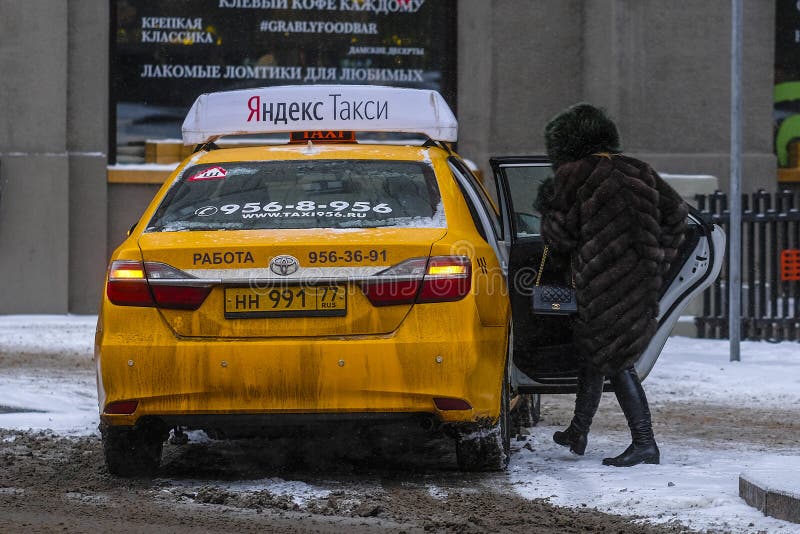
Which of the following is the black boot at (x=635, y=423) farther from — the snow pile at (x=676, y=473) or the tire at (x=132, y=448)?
the tire at (x=132, y=448)

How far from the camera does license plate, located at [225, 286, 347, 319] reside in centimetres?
566

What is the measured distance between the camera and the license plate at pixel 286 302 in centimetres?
566

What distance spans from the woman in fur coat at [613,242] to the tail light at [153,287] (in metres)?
1.82

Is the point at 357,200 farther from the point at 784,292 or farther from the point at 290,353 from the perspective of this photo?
the point at 784,292

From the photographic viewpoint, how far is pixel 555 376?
701cm

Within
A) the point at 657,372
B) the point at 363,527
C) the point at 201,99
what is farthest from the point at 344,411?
the point at 657,372

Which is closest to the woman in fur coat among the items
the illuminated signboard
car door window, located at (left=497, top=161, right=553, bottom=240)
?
car door window, located at (left=497, top=161, right=553, bottom=240)

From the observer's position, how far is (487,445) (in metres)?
6.14

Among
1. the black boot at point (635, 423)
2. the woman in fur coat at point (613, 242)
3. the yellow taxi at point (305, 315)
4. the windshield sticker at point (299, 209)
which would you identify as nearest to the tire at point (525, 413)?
the black boot at point (635, 423)

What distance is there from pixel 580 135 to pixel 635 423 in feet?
4.51

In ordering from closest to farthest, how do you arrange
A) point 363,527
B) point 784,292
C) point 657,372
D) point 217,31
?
point 363,527, point 657,372, point 784,292, point 217,31

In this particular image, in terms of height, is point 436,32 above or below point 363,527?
above

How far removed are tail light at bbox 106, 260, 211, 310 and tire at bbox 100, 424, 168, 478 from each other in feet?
1.90

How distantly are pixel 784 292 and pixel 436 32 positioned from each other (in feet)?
17.1
